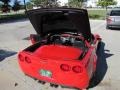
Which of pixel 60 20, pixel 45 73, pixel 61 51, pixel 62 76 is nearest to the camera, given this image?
pixel 62 76

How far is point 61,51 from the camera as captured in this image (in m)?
5.59

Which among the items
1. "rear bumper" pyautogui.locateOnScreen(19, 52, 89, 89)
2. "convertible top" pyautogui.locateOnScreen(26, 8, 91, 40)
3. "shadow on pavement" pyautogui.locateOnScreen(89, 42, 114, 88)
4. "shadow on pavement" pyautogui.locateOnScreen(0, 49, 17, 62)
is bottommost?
"shadow on pavement" pyautogui.locateOnScreen(89, 42, 114, 88)

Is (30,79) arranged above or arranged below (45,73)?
below

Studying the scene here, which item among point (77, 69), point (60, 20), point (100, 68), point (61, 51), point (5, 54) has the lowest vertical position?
point (100, 68)

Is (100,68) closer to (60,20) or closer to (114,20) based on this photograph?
(60,20)

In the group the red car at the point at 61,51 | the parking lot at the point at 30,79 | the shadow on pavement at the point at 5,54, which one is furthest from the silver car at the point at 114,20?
the red car at the point at 61,51

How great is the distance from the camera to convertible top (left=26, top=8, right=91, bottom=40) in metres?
5.14

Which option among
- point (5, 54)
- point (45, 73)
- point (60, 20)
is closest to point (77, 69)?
point (45, 73)

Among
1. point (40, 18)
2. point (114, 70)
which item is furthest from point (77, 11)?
point (114, 70)

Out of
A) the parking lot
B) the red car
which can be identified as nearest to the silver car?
the parking lot

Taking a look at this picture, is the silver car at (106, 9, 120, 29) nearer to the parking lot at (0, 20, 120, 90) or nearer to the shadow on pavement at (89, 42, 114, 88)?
the parking lot at (0, 20, 120, 90)

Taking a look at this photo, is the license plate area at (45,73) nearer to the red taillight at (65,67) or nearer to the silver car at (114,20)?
the red taillight at (65,67)

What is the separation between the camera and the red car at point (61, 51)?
193 inches

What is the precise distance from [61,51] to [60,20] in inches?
30.7
